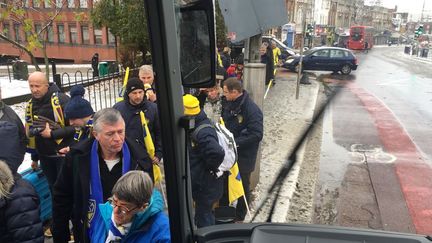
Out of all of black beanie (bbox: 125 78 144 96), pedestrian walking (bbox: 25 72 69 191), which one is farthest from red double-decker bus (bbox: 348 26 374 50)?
pedestrian walking (bbox: 25 72 69 191)

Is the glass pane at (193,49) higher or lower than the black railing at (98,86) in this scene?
higher

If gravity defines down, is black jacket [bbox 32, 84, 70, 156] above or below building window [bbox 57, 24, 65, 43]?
below

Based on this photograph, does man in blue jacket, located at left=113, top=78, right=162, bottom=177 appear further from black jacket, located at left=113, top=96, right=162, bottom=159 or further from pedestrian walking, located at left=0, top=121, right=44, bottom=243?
pedestrian walking, located at left=0, top=121, right=44, bottom=243

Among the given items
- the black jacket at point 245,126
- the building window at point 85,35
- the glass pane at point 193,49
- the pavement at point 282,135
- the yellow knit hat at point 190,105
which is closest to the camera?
the glass pane at point 193,49

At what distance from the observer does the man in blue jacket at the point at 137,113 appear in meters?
3.97

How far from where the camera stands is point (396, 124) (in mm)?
11062

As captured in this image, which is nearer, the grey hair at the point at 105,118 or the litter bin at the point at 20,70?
the grey hair at the point at 105,118

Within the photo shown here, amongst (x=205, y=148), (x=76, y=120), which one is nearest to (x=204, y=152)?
(x=205, y=148)

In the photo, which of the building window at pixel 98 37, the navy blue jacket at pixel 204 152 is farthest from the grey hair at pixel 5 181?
the building window at pixel 98 37

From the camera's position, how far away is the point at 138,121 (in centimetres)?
398

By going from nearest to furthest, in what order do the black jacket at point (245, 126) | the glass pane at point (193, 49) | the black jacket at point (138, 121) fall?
the glass pane at point (193, 49), the black jacket at point (138, 121), the black jacket at point (245, 126)

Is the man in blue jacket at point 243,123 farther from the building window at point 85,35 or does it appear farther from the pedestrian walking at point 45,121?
the building window at point 85,35

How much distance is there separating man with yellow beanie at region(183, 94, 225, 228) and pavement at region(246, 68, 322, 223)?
4.20ft

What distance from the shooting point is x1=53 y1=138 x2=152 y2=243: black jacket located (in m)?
2.64
